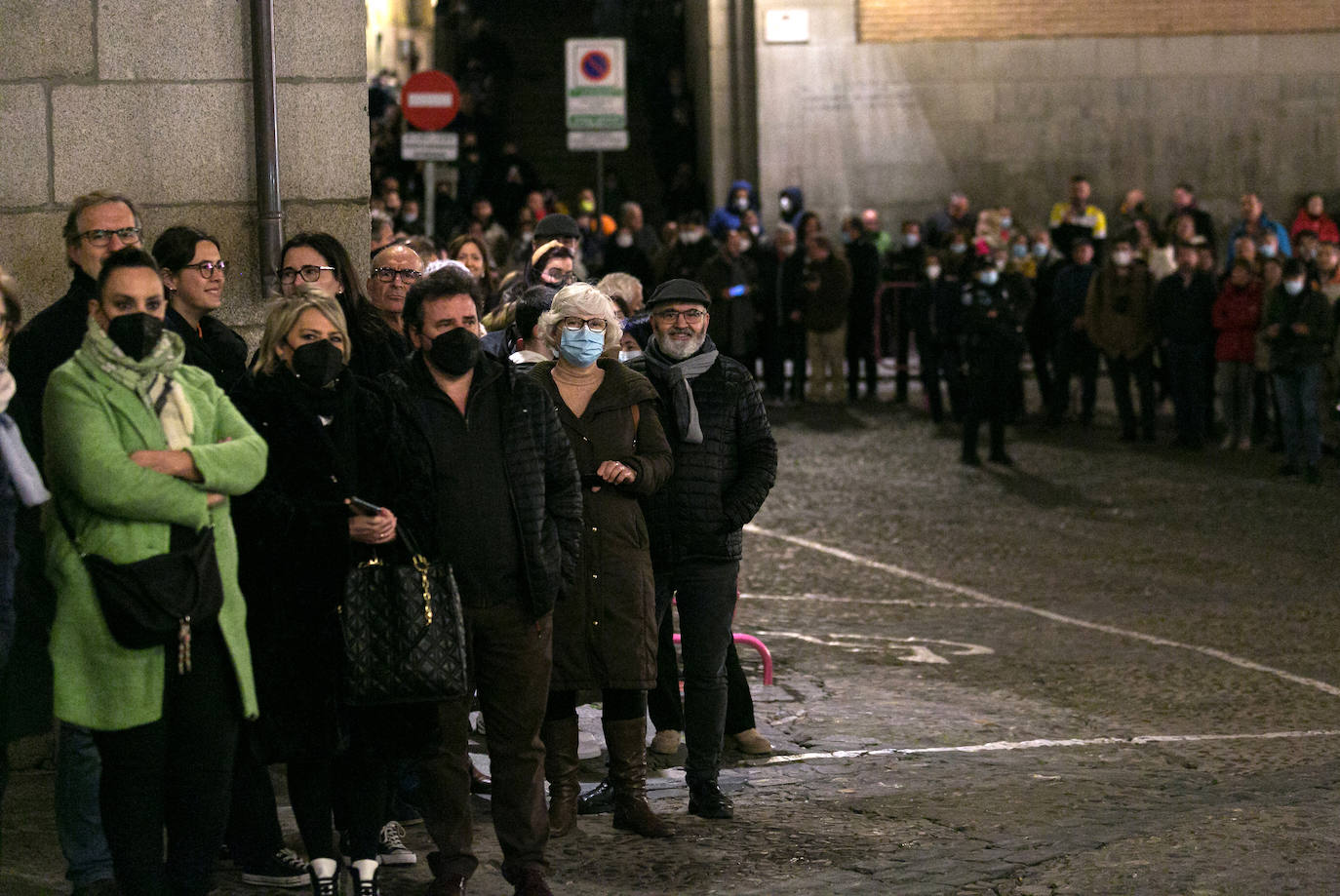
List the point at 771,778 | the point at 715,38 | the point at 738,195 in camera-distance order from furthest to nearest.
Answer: the point at 715,38 → the point at 738,195 → the point at 771,778

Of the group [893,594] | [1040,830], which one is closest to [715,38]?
[893,594]

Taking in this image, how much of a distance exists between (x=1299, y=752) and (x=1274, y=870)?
2.08 meters

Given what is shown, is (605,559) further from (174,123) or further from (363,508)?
(174,123)

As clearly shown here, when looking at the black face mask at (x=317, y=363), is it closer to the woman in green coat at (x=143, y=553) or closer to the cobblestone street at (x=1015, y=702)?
the woman in green coat at (x=143, y=553)

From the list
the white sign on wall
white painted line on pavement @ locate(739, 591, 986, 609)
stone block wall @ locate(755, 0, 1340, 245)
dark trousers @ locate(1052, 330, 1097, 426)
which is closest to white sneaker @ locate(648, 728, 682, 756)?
white painted line on pavement @ locate(739, 591, 986, 609)

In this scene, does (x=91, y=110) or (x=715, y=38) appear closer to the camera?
(x=91, y=110)

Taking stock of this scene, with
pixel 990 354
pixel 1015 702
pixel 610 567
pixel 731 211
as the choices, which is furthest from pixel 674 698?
pixel 731 211

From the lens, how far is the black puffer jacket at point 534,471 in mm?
6211

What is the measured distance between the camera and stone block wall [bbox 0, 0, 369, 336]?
8.10m

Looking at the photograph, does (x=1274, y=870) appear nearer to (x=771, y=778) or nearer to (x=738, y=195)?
(x=771, y=778)

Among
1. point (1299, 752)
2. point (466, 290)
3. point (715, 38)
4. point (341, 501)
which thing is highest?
point (715, 38)

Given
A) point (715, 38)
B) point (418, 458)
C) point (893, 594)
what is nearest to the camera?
point (418, 458)

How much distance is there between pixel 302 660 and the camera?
5.86 metres

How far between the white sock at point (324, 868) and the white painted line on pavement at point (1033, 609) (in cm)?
545
